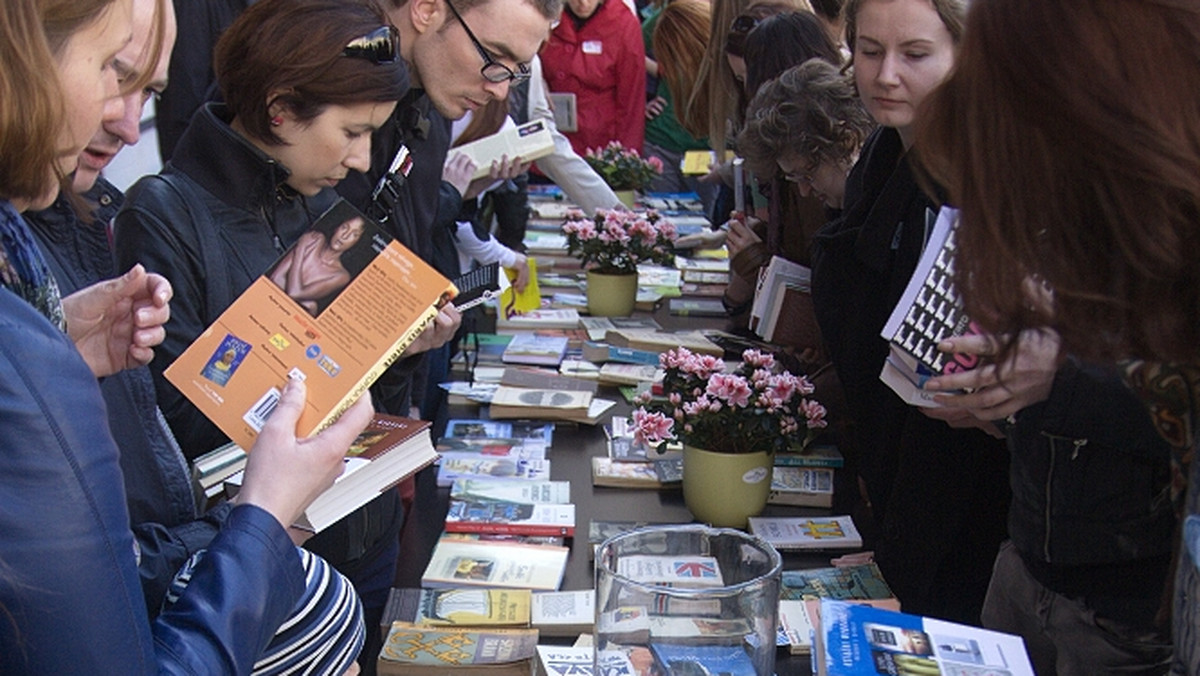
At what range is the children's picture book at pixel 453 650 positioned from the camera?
161cm

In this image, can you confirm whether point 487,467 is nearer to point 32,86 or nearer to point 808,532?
point 808,532

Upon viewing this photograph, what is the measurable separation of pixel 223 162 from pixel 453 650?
863 millimetres

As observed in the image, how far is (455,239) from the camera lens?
12.6ft

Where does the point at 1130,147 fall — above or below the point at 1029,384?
above

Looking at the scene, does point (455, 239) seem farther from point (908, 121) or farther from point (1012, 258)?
point (1012, 258)

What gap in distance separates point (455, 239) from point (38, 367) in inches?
120

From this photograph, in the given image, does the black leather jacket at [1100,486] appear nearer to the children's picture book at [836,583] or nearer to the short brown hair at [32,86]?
the children's picture book at [836,583]

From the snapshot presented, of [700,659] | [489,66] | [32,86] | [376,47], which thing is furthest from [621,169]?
[32,86]

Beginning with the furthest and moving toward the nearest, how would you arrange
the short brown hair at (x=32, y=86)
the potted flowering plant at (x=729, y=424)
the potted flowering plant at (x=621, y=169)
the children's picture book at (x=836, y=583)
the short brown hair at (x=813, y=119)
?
the potted flowering plant at (x=621, y=169), the short brown hair at (x=813, y=119), the potted flowering plant at (x=729, y=424), the children's picture book at (x=836, y=583), the short brown hair at (x=32, y=86)

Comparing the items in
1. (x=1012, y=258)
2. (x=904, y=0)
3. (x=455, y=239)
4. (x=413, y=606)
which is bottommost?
(x=413, y=606)

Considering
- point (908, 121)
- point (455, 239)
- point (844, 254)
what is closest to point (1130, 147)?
point (908, 121)

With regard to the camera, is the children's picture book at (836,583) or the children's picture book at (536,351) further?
the children's picture book at (536,351)

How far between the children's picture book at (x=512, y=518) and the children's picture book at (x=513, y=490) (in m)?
0.03

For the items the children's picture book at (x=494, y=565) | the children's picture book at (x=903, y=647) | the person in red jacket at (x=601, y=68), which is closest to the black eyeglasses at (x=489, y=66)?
the children's picture book at (x=494, y=565)
